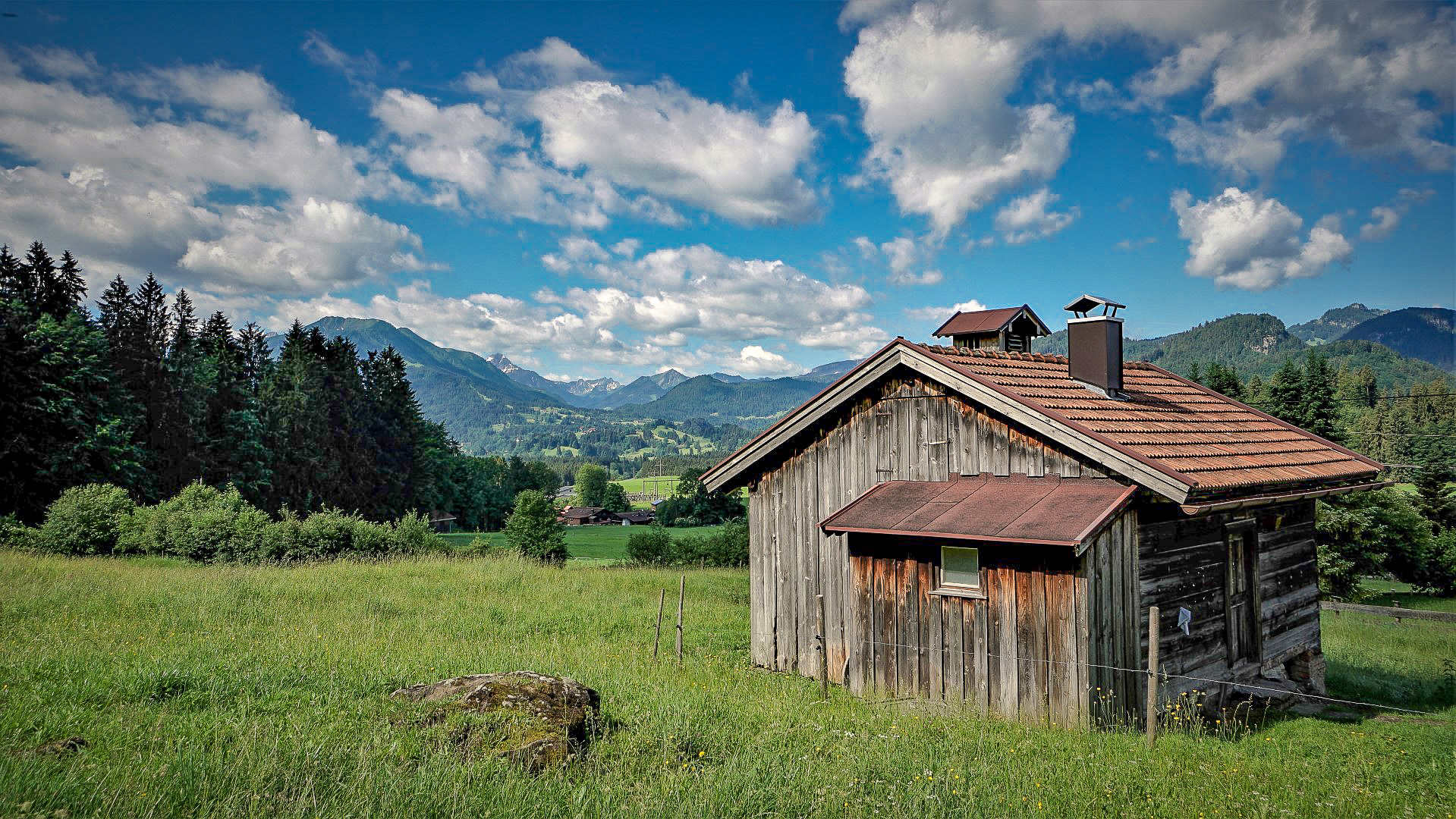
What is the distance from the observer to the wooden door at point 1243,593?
11.6 m

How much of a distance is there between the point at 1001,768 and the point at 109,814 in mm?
6878

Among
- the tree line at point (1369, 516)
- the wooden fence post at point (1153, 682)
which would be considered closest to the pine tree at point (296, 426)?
the wooden fence post at point (1153, 682)

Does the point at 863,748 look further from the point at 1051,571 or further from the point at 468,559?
the point at 468,559

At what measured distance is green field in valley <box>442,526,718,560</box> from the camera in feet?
164

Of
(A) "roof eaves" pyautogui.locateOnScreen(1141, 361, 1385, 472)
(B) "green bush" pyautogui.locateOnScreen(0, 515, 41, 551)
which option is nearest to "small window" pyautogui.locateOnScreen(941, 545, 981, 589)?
(A) "roof eaves" pyautogui.locateOnScreen(1141, 361, 1385, 472)

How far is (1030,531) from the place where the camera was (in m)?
8.76

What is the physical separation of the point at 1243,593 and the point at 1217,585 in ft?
4.44

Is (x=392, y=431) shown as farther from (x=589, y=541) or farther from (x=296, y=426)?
(x=589, y=541)

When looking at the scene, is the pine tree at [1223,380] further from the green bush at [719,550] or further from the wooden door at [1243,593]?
the wooden door at [1243,593]

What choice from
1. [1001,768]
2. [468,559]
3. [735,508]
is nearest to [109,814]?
[1001,768]

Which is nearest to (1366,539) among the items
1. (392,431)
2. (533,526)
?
(533,526)

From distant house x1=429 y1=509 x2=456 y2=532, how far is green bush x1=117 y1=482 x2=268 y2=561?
140 feet

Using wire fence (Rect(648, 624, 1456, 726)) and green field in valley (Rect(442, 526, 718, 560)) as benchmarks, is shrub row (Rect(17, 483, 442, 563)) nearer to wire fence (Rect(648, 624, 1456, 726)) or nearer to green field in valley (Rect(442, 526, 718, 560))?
green field in valley (Rect(442, 526, 718, 560))

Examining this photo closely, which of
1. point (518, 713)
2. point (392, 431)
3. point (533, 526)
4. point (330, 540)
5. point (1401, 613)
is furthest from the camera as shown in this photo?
point (392, 431)
